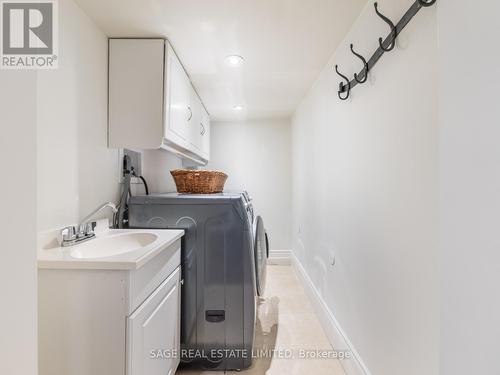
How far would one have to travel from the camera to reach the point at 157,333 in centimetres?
130

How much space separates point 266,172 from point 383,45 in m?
2.83

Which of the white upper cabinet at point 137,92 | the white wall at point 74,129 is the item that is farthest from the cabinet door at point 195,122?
the white wall at point 74,129

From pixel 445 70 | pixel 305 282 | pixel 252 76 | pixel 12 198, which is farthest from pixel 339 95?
pixel 305 282

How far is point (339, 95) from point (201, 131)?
5.82 ft

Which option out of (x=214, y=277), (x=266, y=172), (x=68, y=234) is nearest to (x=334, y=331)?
(x=214, y=277)

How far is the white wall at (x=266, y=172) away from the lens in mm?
4008

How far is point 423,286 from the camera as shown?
3.32ft

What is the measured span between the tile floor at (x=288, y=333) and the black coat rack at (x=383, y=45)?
5.90 feet

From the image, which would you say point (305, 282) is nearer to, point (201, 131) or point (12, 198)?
point (201, 131)

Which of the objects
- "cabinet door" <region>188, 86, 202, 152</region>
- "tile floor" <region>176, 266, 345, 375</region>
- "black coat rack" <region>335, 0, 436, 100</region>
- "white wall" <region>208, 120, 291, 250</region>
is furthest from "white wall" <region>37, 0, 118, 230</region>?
"white wall" <region>208, 120, 291, 250</region>

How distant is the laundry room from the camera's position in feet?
1.87

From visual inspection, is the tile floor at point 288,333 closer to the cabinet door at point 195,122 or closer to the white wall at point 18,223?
the white wall at point 18,223

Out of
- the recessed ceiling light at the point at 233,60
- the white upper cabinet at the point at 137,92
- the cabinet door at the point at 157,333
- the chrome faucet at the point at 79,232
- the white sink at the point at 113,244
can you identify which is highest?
the recessed ceiling light at the point at 233,60

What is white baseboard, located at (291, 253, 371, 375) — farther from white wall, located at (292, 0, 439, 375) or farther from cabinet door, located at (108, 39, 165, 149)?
cabinet door, located at (108, 39, 165, 149)
